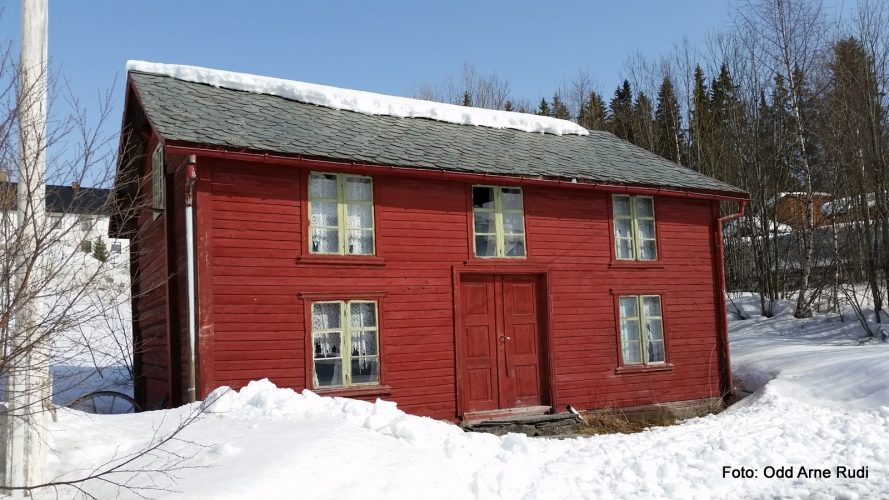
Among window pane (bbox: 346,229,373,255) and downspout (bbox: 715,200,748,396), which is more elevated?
window pane (bbox: 346,229,373,255)

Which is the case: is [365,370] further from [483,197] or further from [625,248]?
[625,248]

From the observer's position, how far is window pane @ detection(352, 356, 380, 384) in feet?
33.3

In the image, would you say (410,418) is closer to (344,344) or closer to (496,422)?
(344,344)

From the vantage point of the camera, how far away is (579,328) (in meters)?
12.2

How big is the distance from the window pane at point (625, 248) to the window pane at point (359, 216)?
16.9ft

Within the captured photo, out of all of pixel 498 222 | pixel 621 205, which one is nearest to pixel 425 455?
pixel 498 222

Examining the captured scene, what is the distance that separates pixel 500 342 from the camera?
11.6 meters

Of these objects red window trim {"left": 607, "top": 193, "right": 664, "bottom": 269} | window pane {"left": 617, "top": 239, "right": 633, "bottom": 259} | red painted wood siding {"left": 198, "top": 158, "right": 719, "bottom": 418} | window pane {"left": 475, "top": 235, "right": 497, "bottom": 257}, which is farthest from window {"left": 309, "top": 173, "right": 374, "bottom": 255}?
window pane {"left": 617, "top": 239, "right": 633, "bottom": 259}

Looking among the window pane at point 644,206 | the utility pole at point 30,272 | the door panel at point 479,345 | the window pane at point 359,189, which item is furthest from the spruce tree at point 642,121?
the utility pole at point 30,272

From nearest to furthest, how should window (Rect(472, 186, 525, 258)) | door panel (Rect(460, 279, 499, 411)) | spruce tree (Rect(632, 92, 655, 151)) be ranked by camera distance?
door panel (Rect(460, 279, 499, 411)), window (Rect(472, 186, 525, 258)), spruce tree (Rect(632, 92, 655, 151))

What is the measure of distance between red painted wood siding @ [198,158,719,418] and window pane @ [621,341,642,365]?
270 millimetres

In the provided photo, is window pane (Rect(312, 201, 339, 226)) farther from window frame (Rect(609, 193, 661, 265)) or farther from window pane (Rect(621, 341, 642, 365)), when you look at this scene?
window pane (Rect(621, 341, 642, 365))

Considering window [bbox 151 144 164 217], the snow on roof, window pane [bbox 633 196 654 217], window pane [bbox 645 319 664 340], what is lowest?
window pane [bbox 645 319 664 340]

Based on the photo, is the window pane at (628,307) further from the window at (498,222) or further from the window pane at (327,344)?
the window pane at (327,344)
